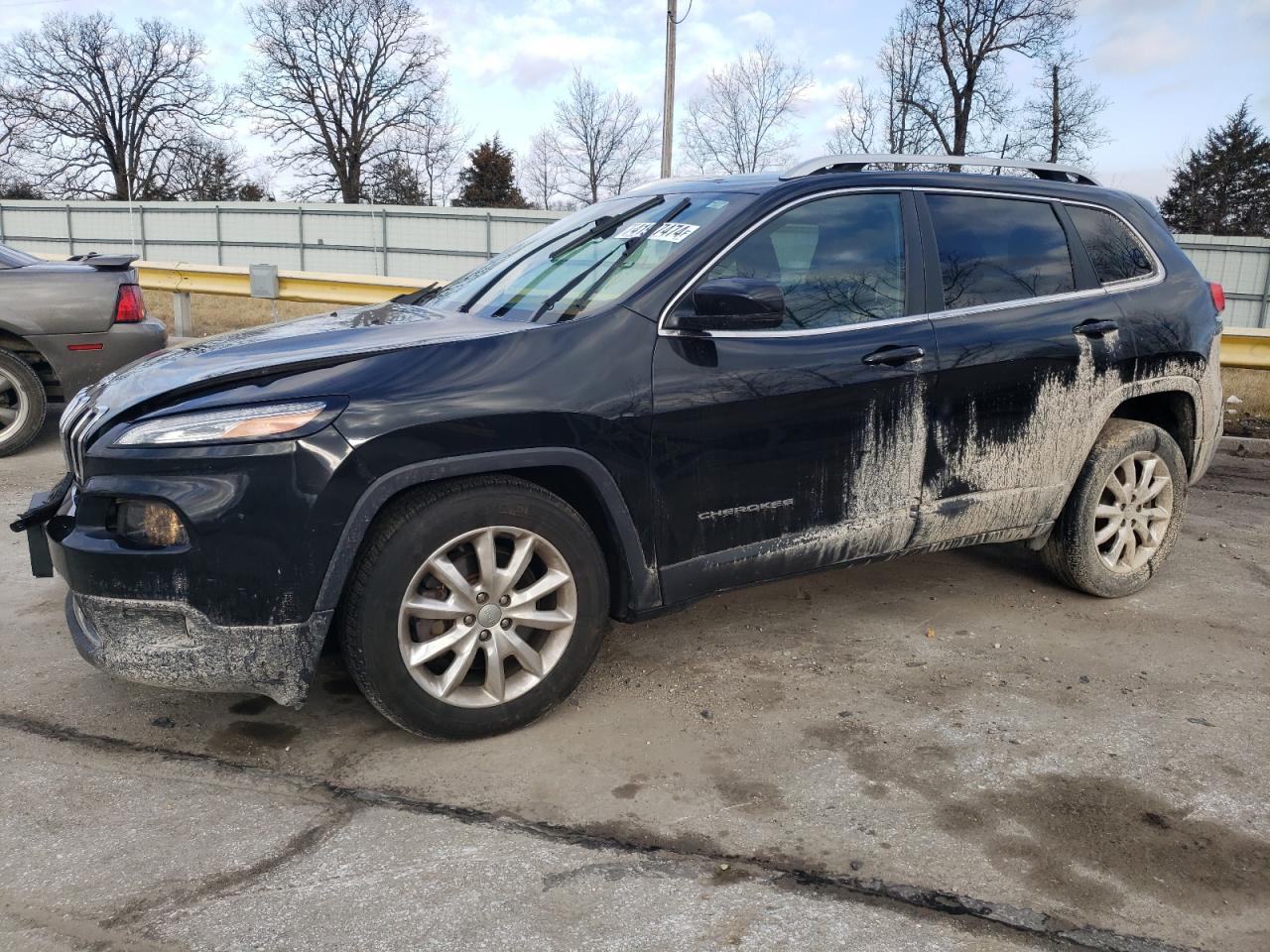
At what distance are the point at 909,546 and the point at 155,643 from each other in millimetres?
2596

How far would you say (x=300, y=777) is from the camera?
301 cm

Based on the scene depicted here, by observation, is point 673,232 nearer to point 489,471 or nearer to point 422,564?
point 489,471

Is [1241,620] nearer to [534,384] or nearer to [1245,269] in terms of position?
[534,384]

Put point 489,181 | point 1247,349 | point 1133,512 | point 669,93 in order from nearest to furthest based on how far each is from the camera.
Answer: point 1133,512 → point 1247,349 → point 669,93 → point 489,181

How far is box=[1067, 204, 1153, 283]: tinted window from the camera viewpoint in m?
4.39

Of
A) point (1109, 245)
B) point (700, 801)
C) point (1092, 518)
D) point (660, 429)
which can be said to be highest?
point (1109, 245)

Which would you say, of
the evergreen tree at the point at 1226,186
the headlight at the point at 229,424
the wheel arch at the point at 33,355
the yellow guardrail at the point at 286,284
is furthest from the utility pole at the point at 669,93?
the evergreen tree at the point at 1226,186

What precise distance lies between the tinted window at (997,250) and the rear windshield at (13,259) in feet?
20.1

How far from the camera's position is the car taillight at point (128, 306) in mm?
7125

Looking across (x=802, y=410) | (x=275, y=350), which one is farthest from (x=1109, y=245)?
(x=275, y=350)

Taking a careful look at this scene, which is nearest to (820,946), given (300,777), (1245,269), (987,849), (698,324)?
(987,849)

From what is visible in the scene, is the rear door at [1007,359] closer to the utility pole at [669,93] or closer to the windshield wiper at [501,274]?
the windshield wiper at [501,274]

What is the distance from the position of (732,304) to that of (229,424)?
1.52 m

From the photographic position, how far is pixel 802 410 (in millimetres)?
3539
